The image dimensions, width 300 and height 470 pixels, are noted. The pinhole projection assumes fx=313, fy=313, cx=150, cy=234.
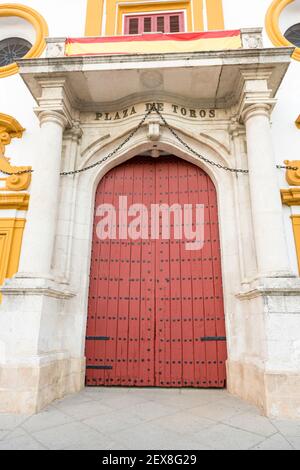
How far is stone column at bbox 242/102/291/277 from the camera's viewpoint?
439 cm

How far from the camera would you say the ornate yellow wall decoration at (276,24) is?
6611 millimetres

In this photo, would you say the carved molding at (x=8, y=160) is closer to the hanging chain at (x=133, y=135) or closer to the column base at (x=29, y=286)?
the hanging chain at (x=133, y=135)

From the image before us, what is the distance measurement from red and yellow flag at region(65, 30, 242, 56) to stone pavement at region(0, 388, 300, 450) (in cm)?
555

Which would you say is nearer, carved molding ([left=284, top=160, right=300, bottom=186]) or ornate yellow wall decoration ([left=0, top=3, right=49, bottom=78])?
carved molding ([left=284, top=160, right=300, bottom=186])

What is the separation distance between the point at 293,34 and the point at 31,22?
6.12 meters

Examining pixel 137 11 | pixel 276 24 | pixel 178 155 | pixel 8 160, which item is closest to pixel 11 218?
pixel 8 160

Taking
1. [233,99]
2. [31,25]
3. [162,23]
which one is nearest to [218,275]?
[233,99]

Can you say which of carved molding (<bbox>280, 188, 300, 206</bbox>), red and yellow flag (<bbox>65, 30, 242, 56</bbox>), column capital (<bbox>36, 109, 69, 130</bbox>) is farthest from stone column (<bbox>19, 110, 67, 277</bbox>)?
carved molding (<bbox>280, 188, 300, 206</bbox>)

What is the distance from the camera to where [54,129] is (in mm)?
5289

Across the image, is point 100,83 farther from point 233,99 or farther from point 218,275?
point 218,275

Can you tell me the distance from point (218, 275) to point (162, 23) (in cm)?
603

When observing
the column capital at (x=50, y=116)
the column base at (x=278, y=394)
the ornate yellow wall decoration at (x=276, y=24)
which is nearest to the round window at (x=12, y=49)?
the column capital at (x=50, y=116)

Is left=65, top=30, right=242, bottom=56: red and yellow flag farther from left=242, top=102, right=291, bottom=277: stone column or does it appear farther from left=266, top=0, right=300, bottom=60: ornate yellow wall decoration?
left=266, top=0, right=300, bottom=60: ornate yellow wall decoration

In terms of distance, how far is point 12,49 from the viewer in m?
7.57
